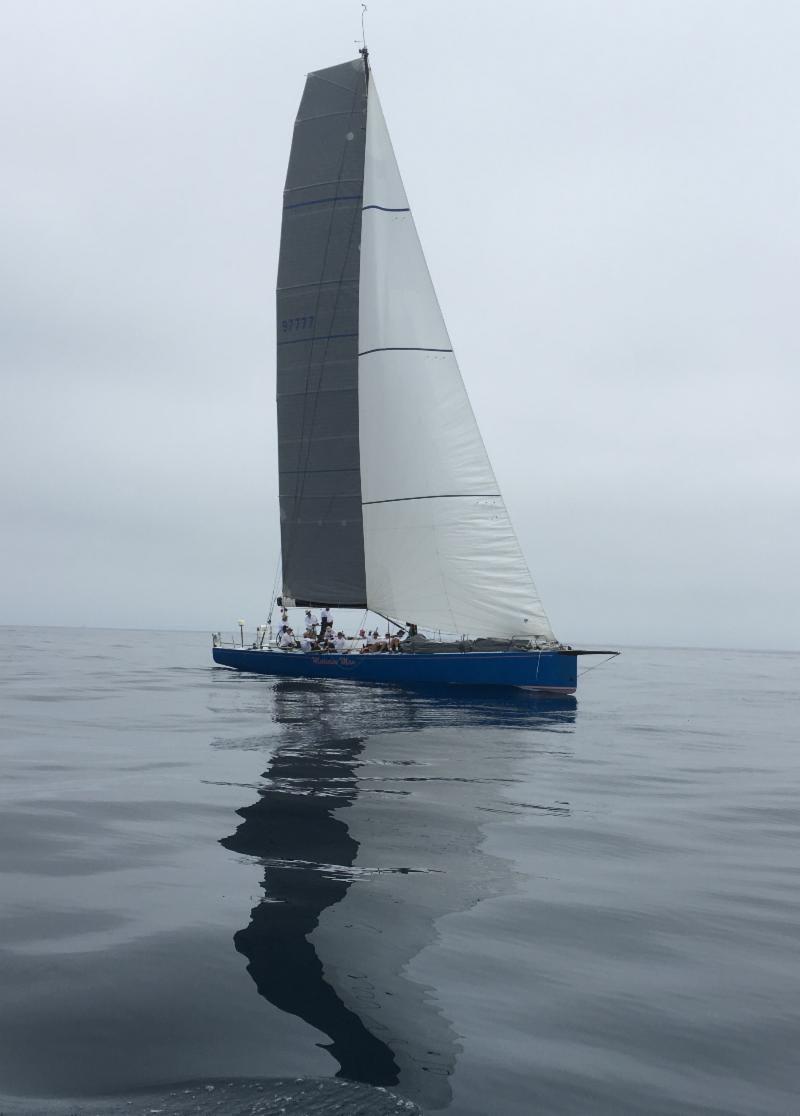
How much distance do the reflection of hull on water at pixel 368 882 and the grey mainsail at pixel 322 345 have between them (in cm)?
1743

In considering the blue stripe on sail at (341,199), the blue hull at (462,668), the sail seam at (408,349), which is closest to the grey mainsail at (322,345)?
the blue stripe on sail at (341,199)

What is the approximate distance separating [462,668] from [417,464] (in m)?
6.89

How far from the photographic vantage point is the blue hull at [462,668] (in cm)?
2623

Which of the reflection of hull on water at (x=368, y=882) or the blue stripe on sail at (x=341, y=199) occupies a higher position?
the blue stripe on sail at (x=341, y=199)

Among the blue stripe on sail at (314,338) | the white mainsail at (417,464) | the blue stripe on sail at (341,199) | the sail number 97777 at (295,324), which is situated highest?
the blue stripe on sail at (341,199)

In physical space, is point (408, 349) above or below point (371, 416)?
above

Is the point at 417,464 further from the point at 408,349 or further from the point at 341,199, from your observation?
the point at 341,199

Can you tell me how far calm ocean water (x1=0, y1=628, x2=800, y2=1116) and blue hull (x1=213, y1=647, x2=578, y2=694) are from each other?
13.2 m

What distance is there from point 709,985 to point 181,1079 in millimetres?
2845

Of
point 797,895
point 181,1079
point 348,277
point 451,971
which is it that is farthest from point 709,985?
point 348,277

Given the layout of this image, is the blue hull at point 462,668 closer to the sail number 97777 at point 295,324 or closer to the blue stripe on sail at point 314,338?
the blue stripe on sail at point 314,338

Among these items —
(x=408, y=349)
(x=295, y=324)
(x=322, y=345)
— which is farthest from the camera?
(x=295, y=324)

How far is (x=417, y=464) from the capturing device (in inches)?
1142

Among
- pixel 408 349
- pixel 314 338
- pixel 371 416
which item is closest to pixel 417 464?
pixel 371 416
